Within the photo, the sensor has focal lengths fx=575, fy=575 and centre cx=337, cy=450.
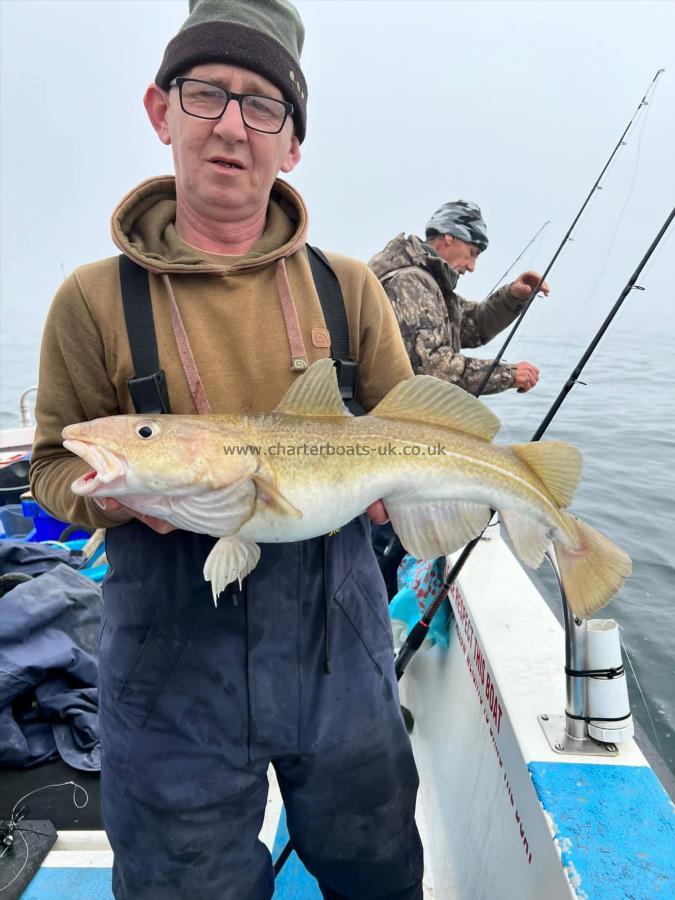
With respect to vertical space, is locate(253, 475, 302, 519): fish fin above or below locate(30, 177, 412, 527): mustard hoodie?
below

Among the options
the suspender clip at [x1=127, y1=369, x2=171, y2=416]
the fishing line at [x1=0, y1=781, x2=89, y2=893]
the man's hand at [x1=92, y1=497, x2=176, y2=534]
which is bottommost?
the fishing line at [x1=0, y1=781, x2=89, y2=893]

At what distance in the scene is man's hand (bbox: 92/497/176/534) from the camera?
1.58 metres

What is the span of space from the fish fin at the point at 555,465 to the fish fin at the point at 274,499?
2.62ft

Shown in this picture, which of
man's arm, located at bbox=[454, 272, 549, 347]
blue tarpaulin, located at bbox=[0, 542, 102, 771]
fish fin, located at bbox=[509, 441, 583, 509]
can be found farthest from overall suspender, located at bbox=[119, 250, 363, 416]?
man's arm, located at bbox=[454, 272, 549, 347]

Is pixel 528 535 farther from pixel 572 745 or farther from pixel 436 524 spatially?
pixel 572 745

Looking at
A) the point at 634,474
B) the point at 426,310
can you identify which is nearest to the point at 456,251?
the point at 426,310

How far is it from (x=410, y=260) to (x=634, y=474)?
19.6 ft

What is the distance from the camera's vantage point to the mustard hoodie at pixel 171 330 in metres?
1.70

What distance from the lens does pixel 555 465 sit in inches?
76.1

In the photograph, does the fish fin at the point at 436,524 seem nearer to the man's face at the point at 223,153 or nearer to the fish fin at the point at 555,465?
the fish fin at the point at 555,465

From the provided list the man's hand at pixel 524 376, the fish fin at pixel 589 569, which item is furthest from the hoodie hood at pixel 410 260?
the fish fin at pixel 589 569

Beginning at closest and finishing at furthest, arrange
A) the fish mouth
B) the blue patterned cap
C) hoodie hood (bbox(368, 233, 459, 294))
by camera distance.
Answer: the fish mouth → hoodie hood (bbox(368, 233, 459, 294)) → the blue patterned cap

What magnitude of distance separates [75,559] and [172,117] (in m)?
4.21

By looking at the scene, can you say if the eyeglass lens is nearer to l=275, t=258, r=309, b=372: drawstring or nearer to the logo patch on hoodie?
l=275, t=258, r=309, b=372: drawstring
